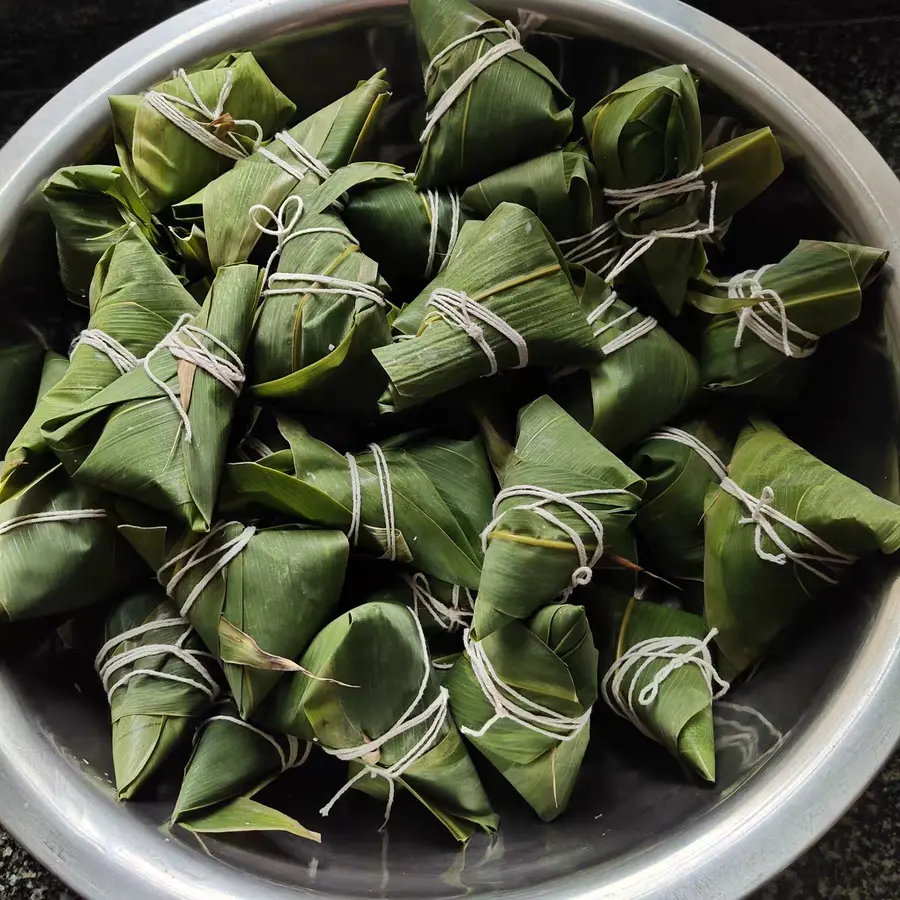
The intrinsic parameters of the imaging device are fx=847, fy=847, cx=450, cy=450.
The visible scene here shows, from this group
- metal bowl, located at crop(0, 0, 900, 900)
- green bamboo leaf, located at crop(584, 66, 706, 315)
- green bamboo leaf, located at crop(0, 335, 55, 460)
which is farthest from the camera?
green bamboo leaf, located at crop(0, 335, 55, 460)

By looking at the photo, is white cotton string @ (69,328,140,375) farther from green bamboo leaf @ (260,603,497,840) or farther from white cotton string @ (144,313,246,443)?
green bamboo leaf @ (260,603,497,840)

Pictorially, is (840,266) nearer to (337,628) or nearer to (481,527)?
(481,527)

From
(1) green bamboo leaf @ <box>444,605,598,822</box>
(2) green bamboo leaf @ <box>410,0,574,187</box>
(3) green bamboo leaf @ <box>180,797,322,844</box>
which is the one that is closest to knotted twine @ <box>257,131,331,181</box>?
(2) green bamboo leaf @ <box>410,0,574,187</box>

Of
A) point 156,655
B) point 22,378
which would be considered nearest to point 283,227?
point 22,378

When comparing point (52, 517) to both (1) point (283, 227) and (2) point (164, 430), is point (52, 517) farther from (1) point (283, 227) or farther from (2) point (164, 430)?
(1) point (283, 227)

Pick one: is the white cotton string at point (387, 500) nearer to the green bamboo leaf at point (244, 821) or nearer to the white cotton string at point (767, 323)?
the green bamboo leaf at point (244, 821)
